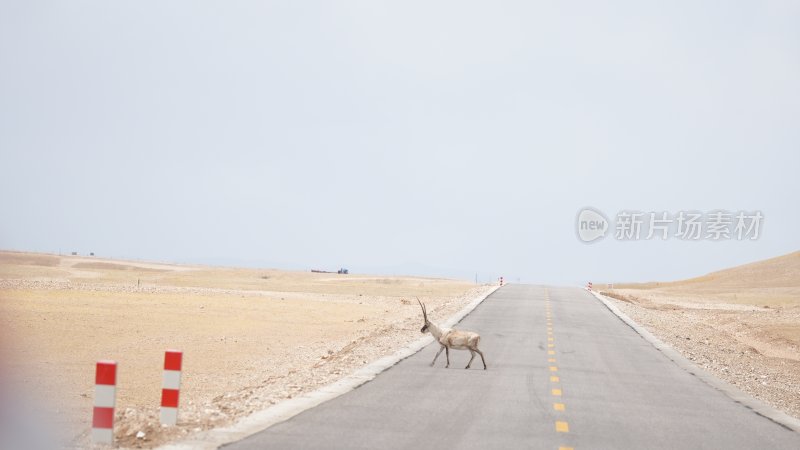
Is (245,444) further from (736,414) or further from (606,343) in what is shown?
(606,343)

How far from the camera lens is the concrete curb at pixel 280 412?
1096 cm

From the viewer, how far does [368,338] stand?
28469 millimetres

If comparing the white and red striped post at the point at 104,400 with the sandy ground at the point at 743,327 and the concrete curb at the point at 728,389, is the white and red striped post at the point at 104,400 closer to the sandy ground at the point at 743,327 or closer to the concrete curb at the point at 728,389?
the concrete curb at the point at 728,389

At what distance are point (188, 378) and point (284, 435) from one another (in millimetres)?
11962

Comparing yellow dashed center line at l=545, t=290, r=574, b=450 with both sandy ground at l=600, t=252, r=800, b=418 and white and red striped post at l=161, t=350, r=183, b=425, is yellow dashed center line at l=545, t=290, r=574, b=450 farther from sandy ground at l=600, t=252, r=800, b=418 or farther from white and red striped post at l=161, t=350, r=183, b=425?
white and red striped post at l=161, t=350, r=183, b=425

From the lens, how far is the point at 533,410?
48.1 feet

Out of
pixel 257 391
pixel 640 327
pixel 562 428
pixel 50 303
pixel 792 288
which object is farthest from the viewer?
pixel 792 288

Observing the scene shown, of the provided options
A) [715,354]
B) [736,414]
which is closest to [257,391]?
[736,414]

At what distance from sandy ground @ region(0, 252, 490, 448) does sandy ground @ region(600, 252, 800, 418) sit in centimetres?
885

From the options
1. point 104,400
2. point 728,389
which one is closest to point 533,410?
point 728,389

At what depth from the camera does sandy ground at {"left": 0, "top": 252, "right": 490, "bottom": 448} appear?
15148mm

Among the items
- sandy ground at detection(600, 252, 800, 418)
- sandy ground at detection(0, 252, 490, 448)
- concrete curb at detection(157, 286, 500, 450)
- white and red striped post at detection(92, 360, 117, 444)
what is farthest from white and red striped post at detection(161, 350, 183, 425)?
sandy ground at detection(600, 252, 800, 418)

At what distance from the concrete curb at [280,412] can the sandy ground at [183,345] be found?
0.34 m

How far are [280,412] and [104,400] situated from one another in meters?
3.52
